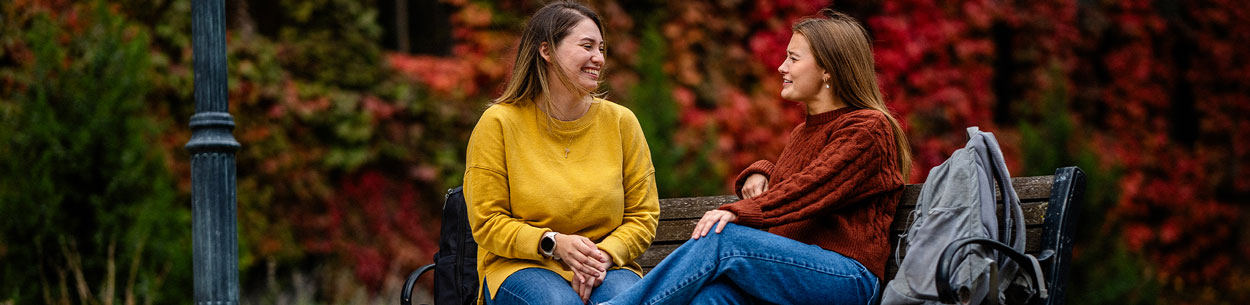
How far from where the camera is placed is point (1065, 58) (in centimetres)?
878

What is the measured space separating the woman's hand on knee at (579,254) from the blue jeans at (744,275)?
0.11m

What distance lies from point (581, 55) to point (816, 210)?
2.25ft

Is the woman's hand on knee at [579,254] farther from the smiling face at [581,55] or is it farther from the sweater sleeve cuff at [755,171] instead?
the sweater sleeve cuff at [755,171]

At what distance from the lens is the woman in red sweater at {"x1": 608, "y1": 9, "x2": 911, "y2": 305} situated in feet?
8.43

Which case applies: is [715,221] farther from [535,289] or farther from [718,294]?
[535,289]

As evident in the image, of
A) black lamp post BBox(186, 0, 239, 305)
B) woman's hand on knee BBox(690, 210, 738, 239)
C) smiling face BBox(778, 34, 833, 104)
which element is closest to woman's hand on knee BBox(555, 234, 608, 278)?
woman's hand on knee BBox(690, 210, 738, 239)

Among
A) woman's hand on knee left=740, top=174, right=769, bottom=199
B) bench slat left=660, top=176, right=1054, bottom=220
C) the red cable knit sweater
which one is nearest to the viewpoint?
the red cable knit sweater

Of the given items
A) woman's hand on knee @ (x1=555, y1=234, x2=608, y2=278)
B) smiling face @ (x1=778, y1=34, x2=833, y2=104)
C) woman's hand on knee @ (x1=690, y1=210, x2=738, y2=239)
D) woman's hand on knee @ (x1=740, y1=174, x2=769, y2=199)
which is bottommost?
woman's hand on knee @ (x1=555, y1=234, x2=608, y2=278)

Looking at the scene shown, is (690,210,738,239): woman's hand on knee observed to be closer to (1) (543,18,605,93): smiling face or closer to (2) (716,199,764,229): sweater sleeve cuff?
(2) (716,199,764,229): sweater sleeve cuff

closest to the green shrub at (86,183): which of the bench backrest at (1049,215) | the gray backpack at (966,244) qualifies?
the bench backrest at (1049,215)

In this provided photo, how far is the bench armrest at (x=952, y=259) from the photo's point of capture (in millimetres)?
2402

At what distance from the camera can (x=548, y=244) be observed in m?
2.67

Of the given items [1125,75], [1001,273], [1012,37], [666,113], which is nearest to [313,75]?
[666,113]

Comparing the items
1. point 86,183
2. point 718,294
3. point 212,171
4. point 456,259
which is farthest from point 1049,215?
point 86,183
